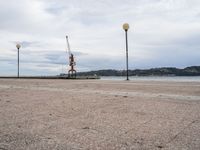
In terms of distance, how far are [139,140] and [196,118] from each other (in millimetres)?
2002

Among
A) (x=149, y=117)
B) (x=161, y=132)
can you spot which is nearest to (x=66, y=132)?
(x=161, y=132)

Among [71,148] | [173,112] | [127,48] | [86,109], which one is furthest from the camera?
[127,48]

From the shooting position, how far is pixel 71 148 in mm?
3738

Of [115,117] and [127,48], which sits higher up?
[127,48]

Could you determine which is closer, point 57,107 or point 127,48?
point 57,107

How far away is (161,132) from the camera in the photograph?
4543mm

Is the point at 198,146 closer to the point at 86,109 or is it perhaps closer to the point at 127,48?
the point at 86,109

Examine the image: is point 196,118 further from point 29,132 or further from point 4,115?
point 4,115

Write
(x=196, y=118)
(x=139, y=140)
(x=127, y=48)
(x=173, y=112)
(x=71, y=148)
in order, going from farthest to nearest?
(x=127, y=48) → (x=173, y=112) → (x=196, y=118) → (x=139, y=140) → (x=71, y=148)

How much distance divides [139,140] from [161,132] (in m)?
0.60

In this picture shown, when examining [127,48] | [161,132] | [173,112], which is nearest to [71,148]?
[161,132]

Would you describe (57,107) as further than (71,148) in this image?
Yes

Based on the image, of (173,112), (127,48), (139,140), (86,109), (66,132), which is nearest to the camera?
(139,140)

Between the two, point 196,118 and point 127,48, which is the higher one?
point 127,48
